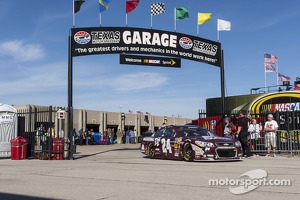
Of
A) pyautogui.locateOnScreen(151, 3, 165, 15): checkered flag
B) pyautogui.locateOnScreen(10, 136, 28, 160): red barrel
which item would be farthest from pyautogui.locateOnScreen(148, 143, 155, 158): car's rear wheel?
pyautogui.locateOnScreen(151, 3, 165, 15): checkered flag

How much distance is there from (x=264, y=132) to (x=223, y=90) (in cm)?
545

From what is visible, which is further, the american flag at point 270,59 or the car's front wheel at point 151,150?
the american flag at point 270,59

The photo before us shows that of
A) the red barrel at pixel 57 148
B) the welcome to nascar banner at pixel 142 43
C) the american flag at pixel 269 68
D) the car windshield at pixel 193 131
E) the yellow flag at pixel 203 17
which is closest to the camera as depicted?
the car windshield at pixel 193 131

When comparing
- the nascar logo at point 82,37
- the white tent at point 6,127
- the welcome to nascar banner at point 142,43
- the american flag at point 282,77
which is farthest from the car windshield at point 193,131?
the american flag at point 282,77

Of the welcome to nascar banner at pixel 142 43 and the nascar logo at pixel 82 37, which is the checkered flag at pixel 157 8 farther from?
the nascar logo at pixel 82 37

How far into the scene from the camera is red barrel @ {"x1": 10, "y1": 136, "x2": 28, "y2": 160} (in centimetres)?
1728

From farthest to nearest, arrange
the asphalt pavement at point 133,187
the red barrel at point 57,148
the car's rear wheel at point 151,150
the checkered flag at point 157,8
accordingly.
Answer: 1. the checkered flag at point 157,8
2. the red barrel at point 57,148
3. the car's rear wheel at point 151,150
4. the asphalt pavement at point 133,187

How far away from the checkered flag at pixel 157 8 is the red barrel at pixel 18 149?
36.3 ft

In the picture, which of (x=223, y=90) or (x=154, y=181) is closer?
(x=154, y=181)

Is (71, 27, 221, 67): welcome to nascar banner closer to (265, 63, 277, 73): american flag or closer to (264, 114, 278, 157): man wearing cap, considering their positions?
(264, 114, 278, 157): man wearing cap

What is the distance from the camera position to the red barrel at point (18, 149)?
17281mm

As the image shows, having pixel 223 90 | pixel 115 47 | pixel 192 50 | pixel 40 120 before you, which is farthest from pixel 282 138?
pixel 40 120

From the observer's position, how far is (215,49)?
75.9ft

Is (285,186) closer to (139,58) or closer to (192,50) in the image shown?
(139,58)
